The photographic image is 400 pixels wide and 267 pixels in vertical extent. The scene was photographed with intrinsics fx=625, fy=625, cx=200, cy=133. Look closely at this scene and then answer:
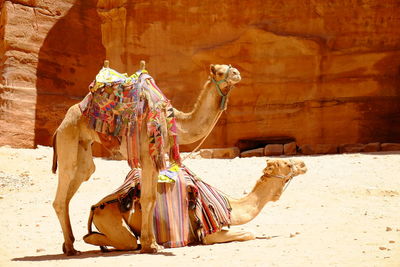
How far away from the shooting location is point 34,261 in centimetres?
700

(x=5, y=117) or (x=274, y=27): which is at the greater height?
(x=274, y=27)

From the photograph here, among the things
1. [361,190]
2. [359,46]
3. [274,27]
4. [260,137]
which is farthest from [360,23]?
[361,190]

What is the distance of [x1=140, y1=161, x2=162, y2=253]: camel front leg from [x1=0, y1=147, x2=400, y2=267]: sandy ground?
0.22 meters

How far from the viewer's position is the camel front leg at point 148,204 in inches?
281

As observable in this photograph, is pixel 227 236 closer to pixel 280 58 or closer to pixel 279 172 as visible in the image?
pixel 279 172

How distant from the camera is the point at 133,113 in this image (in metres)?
7.39

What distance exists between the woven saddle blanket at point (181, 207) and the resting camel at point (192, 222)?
98 mm

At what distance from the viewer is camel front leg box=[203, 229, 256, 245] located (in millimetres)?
7668

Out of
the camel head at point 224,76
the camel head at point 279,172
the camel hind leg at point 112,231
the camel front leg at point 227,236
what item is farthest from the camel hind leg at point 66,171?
the camel head at point 279,172

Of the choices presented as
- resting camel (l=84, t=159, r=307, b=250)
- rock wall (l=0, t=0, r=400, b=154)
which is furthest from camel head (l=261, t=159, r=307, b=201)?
rock wall (l=0, t=0, r=400, b=154)

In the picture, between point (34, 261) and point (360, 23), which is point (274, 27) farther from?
point (34, 261)

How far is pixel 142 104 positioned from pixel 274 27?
14340 millimetres

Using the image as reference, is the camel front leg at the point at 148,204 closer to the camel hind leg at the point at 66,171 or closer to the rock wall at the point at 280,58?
the camel hind leg at the point at 66,171

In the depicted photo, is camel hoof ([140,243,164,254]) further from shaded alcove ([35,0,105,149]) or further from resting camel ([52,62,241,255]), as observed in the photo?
shaded alcove ([35,0,105,149])
